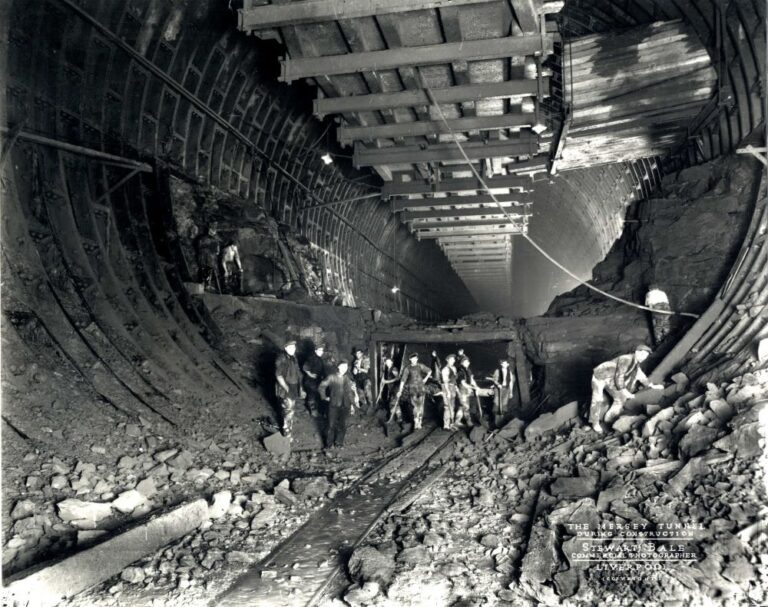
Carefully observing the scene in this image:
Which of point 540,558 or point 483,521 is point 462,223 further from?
point 540,558

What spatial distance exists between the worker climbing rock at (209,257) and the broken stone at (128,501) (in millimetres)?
4120

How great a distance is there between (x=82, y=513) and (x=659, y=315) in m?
9.10

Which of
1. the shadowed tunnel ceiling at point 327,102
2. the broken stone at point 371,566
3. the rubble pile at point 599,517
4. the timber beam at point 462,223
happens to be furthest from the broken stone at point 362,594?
the timber beam at point 462,223

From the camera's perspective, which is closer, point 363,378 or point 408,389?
point 408,389

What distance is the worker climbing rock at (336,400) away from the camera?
337 inches

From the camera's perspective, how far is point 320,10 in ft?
19.0

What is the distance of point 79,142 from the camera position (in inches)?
261

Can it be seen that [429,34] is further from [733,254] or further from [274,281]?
[733,254]

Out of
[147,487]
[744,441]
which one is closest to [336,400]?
[147,487]

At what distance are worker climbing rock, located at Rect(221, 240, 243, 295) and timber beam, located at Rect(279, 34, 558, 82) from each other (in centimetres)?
330

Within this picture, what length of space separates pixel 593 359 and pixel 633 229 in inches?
135

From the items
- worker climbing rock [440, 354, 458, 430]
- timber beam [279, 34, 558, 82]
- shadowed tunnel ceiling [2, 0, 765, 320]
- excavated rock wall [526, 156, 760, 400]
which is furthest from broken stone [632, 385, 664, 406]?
timber beam [279, 34, 558, 82]

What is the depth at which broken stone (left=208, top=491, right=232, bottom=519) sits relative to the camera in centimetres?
551

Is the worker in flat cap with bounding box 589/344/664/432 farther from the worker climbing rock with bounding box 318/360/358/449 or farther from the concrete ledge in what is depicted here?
the concrete ledge
